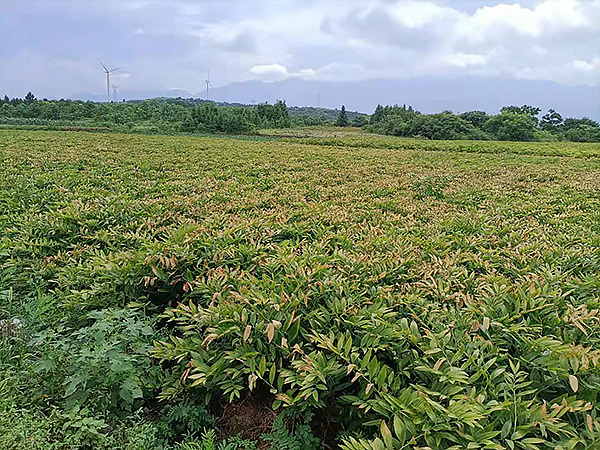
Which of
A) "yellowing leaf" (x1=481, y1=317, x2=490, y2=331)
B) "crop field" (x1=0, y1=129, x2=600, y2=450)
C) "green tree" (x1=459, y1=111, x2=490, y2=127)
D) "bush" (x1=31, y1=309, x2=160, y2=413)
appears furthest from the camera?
"green tree" (x1=459, y1=111, x2=490, y2=127)

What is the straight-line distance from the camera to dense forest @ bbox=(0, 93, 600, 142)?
39.1 meters

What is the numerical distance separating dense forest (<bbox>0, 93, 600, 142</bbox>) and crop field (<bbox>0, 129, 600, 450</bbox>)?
38.1 meters

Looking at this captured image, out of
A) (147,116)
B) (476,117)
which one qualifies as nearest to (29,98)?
(147,116)

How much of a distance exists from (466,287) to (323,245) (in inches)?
37.2

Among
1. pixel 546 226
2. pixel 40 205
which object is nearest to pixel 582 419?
pixel 546 226

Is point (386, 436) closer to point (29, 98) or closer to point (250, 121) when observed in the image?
point (250, 121)

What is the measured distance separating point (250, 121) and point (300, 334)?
4817 cm

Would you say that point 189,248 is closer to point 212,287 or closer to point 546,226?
point 212,287

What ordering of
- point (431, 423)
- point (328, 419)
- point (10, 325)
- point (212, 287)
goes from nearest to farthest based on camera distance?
point (431, 423)
point (328, 419)
point (212, 287)
point (10, 325)

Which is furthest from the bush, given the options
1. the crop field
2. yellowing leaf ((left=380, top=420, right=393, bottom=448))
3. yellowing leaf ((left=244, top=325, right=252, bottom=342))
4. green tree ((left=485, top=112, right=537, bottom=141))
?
green tree ((left=485, top=112, right=537, bottom=141))

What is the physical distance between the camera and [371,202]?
4309mm

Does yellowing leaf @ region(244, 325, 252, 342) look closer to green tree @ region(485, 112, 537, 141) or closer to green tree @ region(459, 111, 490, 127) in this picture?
green tree @ region(485, 112, 537, 141)

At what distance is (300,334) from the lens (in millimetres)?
1824

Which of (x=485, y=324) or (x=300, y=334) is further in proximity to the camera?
(x=300, y=334)
